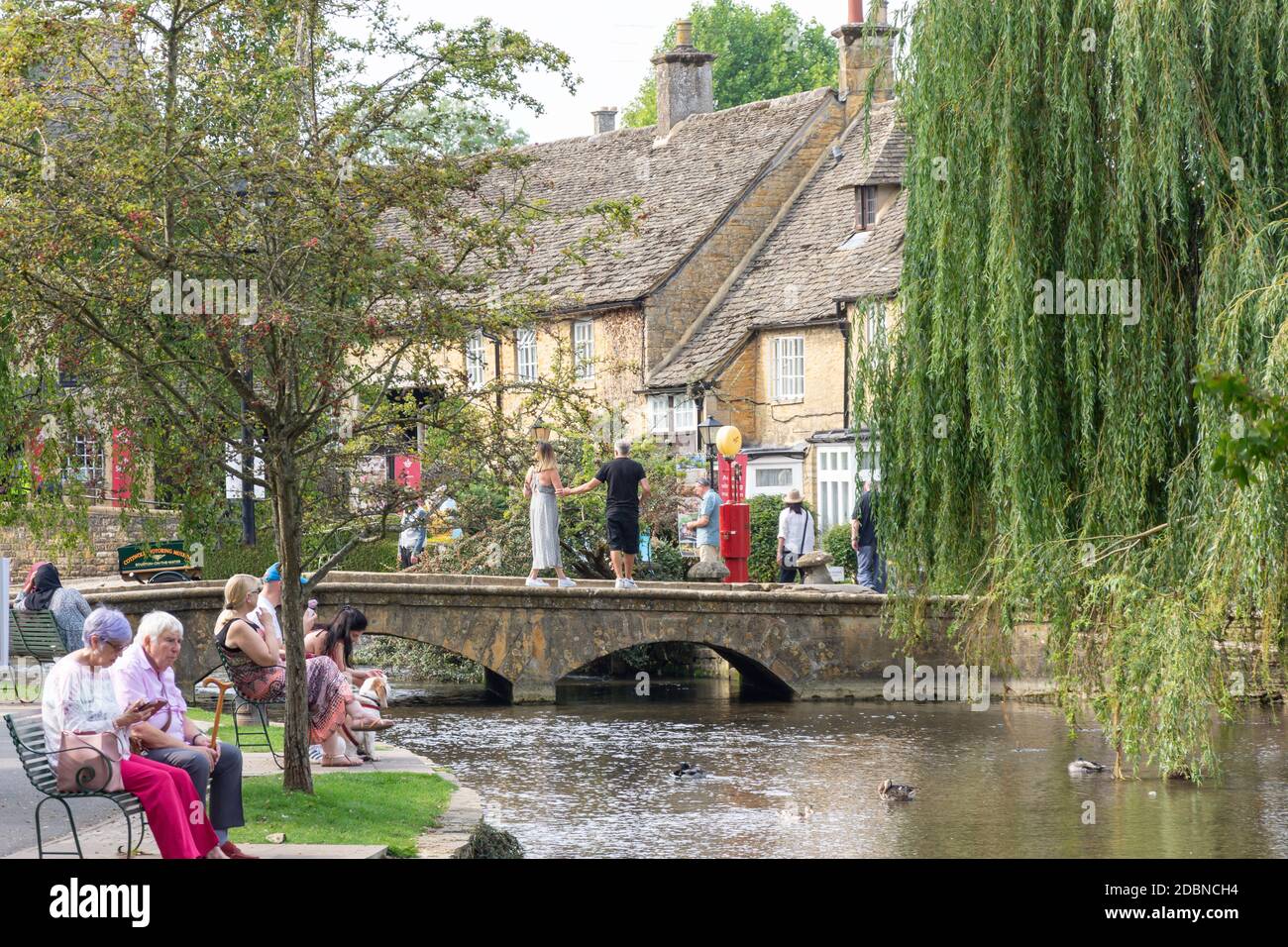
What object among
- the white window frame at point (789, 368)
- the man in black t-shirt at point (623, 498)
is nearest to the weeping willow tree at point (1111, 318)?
the man in black t-shirt at point (623, 498)

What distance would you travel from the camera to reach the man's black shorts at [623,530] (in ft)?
75.3

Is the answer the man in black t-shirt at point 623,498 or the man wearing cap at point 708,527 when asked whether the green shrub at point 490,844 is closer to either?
the man in black t-shirt at point 623,498

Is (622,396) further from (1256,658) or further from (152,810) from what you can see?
(152,810)

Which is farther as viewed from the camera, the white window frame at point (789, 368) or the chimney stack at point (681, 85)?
the chimney stack at point (681, 85)

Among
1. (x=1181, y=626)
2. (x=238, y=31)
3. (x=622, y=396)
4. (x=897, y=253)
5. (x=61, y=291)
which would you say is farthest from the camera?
(x=622, y=396)

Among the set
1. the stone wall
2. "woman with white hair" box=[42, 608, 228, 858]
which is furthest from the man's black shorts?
"woman with white hair" box=[42, 608, 228, 858]

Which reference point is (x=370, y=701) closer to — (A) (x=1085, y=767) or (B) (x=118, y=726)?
(B) (x=118, y=726)

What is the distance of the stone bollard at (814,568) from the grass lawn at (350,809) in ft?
43.0

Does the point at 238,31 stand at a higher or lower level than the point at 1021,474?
higher

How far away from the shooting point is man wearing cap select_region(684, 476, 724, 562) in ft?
85.5
